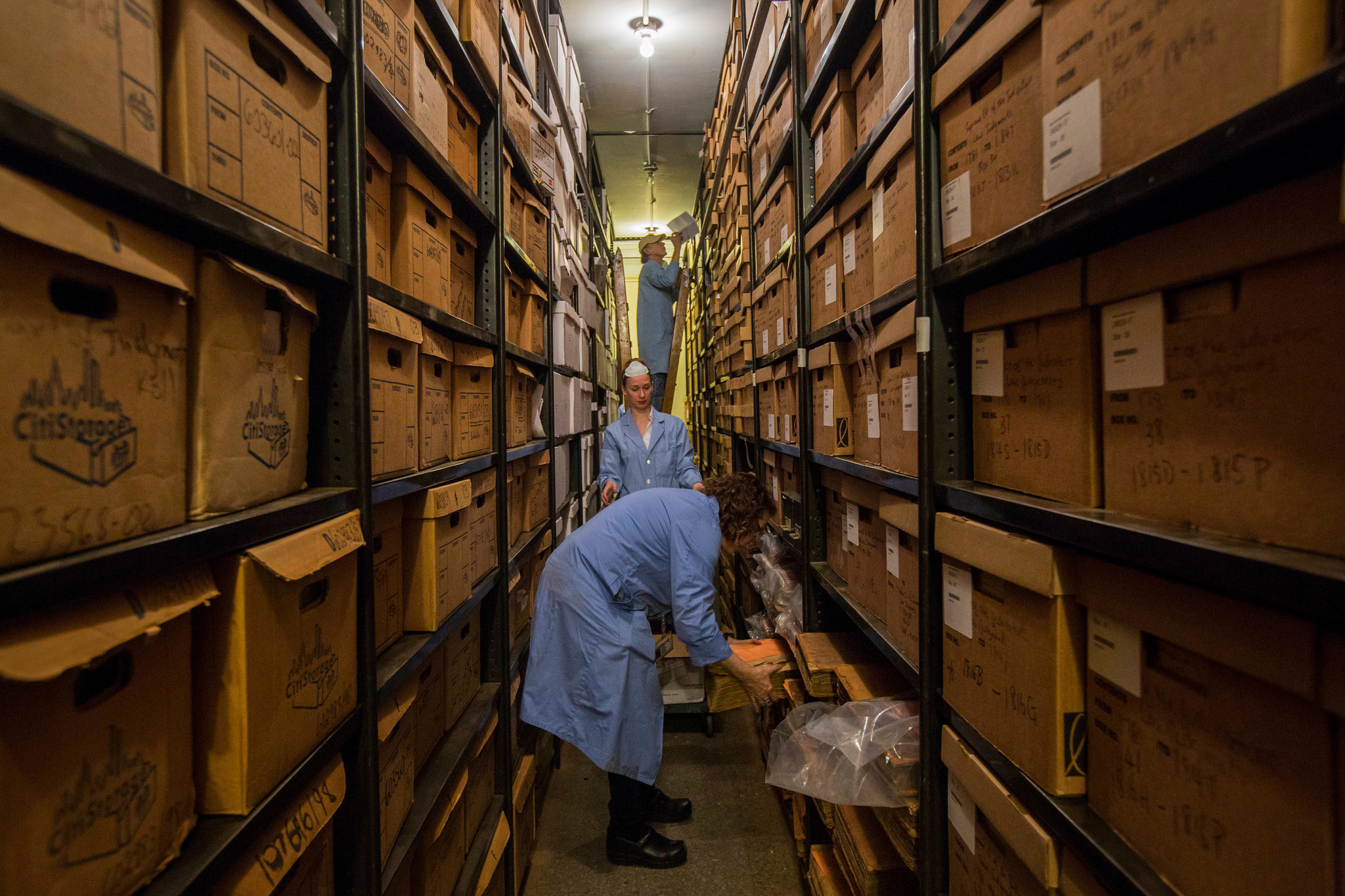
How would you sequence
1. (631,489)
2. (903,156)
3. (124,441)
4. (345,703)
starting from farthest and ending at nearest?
(631,489) < (903,156) < (345,703) < (124,441)

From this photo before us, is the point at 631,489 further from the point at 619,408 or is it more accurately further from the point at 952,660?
the point at 619,408

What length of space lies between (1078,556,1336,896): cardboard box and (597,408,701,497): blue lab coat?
2.98 metres

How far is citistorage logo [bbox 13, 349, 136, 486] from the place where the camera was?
1.73 ft

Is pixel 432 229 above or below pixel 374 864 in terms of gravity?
above

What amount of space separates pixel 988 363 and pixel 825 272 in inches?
40.0

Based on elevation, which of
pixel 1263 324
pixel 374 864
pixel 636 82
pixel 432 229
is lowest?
pixel 374 864

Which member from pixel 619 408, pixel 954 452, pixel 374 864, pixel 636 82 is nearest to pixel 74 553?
pixel 374 864

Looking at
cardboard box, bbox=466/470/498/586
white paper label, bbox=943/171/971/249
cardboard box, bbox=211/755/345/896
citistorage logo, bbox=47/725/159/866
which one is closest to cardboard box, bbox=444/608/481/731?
cardboard box, bbox=466/470/498/586

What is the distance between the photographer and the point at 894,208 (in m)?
1.41

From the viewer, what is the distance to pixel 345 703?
1019 millimetres

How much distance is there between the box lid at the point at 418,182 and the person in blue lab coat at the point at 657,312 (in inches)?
225

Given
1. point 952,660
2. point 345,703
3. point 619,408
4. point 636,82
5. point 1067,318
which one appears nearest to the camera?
point 1067,318

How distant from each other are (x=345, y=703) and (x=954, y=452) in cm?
119

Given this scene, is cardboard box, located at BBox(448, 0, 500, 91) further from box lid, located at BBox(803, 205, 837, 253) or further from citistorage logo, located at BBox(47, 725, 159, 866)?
citistorage logo, located at BBox(47, 725, 159, 866)
